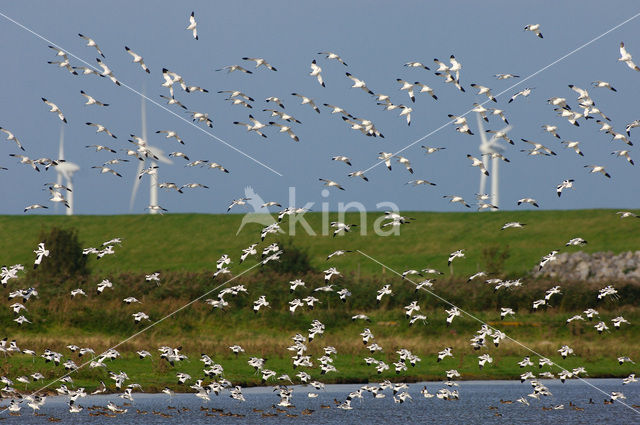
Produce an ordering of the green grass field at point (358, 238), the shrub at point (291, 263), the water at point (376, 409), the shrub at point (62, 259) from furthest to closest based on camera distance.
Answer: the green grass field at point (358, 238), the shrub at point (291, 263), the shrub at point (62, 259), the water at point (376, 409)

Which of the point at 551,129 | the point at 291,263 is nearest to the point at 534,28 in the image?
the point at 551,129

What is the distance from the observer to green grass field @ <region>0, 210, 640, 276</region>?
343 feet

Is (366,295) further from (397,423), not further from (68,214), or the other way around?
(68,214)

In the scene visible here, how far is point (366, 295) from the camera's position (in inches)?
2591

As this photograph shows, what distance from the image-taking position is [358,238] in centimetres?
11400

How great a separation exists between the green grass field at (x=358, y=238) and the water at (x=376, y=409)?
4879 cm

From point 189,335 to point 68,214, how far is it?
84.5 metres

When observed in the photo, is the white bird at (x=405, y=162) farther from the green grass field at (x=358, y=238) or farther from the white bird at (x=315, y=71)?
the green grass field at (x=358, y=238)

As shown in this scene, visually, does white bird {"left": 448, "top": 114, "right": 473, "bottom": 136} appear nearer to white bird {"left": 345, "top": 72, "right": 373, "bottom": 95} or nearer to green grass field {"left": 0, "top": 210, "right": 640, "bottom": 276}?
white bird {"left": 345, "top": 72, "right": 373, "bottom": 95}

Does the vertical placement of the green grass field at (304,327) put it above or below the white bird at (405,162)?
below

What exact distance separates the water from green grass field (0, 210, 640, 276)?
160 feet

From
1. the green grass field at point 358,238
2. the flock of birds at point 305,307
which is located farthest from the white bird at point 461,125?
the green grass field at point 358,238

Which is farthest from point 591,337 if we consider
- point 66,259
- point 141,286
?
point 66,259

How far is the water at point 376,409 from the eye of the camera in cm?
3959
